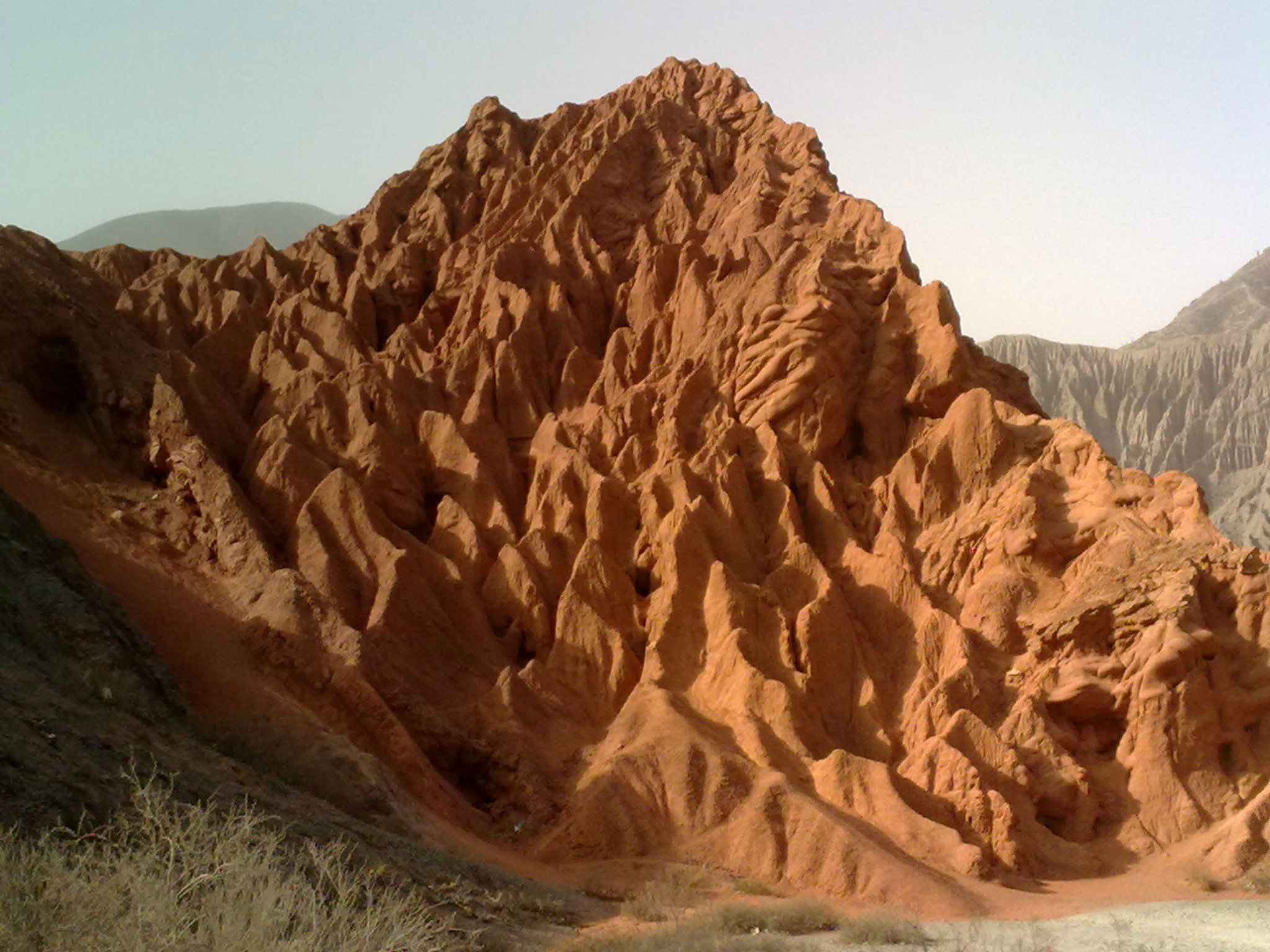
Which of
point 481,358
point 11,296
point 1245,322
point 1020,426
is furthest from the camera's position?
point 1245,322

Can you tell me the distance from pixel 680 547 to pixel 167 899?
653 inches

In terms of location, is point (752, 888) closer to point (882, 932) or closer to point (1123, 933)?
point (882, 932)

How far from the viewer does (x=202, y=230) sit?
72.2 m

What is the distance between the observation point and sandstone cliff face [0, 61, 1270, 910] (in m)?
20.0

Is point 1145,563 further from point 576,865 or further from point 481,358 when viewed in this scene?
Answer: point 481,358

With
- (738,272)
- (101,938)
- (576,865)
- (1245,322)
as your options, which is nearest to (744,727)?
(576,865)

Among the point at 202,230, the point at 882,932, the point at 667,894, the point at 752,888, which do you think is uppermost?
the point at 202,230

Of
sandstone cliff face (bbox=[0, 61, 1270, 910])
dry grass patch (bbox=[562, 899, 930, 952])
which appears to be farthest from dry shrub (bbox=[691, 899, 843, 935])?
sandstone cliff face (bbox=[0, 61, 1270, 910])

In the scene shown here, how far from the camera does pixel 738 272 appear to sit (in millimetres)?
29453

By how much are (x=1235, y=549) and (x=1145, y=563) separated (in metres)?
2.20

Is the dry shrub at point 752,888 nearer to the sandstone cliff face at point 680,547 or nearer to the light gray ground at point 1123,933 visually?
the sandstone cliff face at point 680,547

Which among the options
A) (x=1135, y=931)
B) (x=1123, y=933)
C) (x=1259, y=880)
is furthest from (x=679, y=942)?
(x=1259, y=880)

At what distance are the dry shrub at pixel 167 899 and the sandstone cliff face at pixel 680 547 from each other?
962 centimetres

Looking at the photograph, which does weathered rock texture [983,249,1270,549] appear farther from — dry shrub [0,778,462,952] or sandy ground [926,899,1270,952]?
dry shrub [0,778,462,952]
